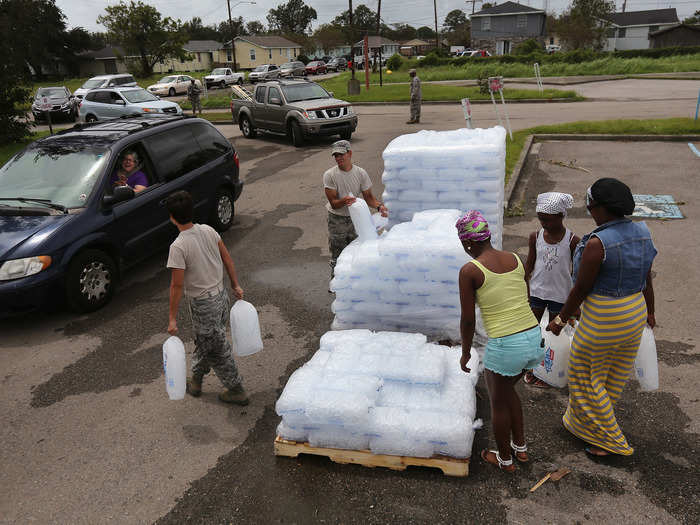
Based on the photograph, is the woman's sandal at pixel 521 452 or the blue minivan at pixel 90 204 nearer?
the woman's sandal at pixel 521 452

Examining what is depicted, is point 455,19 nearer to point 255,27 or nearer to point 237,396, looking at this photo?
point 255,27

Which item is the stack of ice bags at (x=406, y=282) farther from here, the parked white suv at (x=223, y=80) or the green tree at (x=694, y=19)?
the green tree at (x=694, y=19)

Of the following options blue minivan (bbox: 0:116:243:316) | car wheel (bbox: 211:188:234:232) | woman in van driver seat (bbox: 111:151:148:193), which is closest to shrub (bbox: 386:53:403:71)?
car wheel (bbox: 211:188:234:232)

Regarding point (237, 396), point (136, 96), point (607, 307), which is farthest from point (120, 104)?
point (607, 307)

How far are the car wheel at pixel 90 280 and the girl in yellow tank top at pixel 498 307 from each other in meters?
4.90

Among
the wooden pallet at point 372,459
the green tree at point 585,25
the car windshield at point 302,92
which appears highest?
the green tree at point 585,25

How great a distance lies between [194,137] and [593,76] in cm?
3542

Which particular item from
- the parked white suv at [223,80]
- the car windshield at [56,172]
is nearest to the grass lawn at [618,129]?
the car windshield at [56,172]

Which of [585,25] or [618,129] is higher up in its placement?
[585,25]

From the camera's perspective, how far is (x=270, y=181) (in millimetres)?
12805

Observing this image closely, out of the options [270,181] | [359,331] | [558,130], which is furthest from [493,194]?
[558,130]

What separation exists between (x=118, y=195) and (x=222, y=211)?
8.71 feet

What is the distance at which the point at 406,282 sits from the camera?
4609mm

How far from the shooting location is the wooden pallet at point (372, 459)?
11.2 ft
